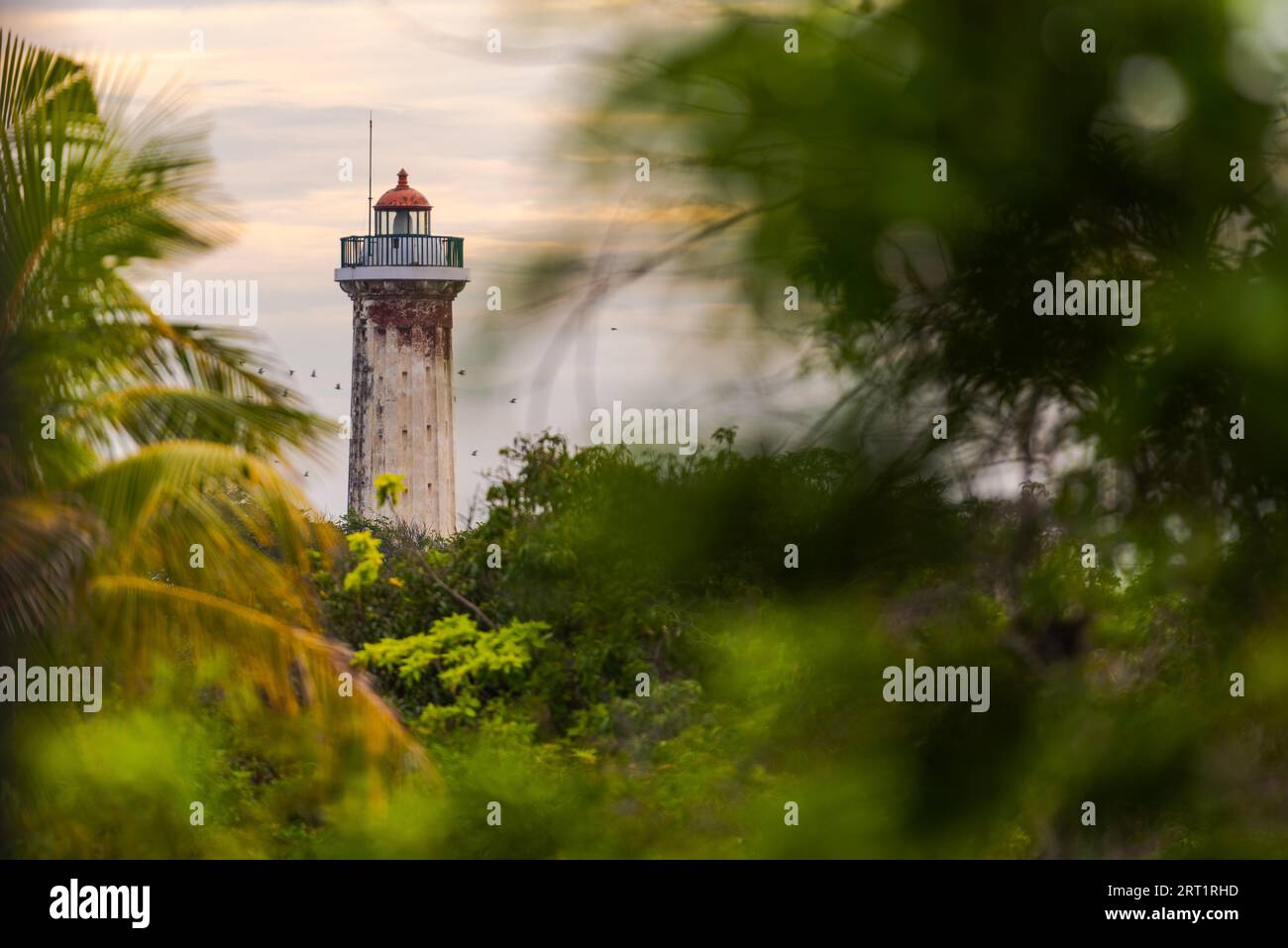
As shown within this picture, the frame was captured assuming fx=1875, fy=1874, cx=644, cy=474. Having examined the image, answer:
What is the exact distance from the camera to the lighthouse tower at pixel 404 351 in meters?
17.0

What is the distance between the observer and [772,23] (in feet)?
21.5

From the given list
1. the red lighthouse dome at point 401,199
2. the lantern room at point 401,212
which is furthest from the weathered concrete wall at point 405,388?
the red lighthouse dome at point 401,199

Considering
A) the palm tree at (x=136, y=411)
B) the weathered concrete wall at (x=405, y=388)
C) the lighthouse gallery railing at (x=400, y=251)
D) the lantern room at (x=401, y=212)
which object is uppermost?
the lantern room at (x=401, y=212)

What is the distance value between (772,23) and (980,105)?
2.66ft

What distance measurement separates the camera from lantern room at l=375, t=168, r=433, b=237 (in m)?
17.1

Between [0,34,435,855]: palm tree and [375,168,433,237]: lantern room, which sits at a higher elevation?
[375,168,433,237]: lantern room

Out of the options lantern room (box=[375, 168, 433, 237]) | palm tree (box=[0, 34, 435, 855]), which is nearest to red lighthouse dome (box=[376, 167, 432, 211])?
lantern room (box=[375, 168, 433, 237])

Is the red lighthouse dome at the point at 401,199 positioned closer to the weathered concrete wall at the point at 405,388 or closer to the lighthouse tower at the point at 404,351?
the lighthouse tower at the point at 404,351

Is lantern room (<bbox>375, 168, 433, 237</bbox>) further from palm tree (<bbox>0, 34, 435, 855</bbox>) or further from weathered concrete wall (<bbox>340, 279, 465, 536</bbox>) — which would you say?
palm tree (<bbox>0, 34, 435, 855</bbox>)

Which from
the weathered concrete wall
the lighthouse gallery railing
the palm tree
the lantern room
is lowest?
the palm tree

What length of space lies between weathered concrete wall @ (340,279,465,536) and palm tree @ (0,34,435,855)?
9593mm
